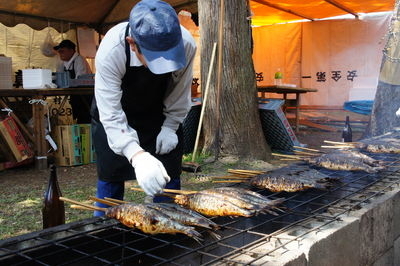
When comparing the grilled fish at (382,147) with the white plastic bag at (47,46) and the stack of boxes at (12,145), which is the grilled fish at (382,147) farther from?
the white plastic bag at (47,46)

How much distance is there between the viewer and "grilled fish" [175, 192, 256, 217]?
2.63 metres

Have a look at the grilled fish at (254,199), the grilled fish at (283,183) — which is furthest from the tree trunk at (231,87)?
the grilled fish at (254,199)

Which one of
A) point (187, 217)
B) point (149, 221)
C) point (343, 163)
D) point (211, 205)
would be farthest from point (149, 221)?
point (343, 163)

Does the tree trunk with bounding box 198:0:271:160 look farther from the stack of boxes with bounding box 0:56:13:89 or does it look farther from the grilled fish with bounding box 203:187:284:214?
the grilled fish with bounding box 203:187:284:214

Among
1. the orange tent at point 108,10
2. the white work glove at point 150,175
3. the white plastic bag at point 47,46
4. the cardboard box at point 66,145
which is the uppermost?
the orange tent at point 108,10

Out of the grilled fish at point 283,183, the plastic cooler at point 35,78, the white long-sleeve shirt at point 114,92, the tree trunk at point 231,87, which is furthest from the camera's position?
the plastic cooler at point 35,78

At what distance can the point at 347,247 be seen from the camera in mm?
2752

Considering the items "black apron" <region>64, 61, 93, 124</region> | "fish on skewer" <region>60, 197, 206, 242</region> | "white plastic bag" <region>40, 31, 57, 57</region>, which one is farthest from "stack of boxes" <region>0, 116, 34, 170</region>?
"fish on skewer" <region>60, 197, 206, 242</region>

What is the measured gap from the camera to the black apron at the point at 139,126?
3330 mm

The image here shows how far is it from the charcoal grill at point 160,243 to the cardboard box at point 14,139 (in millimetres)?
5953

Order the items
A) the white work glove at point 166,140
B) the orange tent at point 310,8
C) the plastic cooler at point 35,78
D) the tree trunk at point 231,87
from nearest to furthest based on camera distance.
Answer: the white work glove at point 166,140
the tree trunk at point 231,87
the plastic cooler at point 35,78
the orange tent at point 310,8

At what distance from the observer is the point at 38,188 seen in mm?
6734

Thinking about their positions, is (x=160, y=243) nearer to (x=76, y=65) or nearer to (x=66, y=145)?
(x=66, y=145)

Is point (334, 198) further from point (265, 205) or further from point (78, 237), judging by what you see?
point (78, 237)
